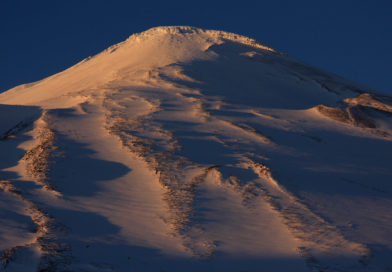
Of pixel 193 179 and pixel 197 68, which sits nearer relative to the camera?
pixel 193 179

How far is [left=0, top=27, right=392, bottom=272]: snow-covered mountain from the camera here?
7.71 metres

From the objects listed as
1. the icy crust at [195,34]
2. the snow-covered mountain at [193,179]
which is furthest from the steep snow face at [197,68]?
the snow-covered mountain at [193,179]

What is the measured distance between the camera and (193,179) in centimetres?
1072

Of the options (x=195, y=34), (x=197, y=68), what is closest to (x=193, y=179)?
(x=197, y=68)

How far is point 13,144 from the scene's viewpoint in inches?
518

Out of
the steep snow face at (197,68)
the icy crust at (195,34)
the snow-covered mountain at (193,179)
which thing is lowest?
the snow-covered mountain at (193,179)

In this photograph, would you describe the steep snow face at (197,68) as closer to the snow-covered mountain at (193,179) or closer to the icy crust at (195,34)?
the icy crust at (195,34)

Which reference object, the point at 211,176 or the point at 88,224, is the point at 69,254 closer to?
the point at 88,224

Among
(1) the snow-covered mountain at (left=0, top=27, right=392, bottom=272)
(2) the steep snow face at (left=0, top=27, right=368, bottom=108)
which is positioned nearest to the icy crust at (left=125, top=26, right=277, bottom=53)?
(2) the steep snow face at (left=0, top=27, right=368, bottom=108)

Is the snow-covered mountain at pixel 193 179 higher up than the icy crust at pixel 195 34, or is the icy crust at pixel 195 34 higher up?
the icy crust at pixel 195 34

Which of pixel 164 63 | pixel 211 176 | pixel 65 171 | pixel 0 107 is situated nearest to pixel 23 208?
pixel 65 171

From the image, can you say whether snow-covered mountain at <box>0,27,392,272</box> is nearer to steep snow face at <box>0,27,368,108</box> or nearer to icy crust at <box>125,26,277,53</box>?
steep snow face at <box>0,27,368,108</box>

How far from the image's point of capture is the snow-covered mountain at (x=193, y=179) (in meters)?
7.71

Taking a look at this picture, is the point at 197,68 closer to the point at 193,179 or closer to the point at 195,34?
the point at 195,34
